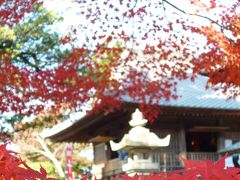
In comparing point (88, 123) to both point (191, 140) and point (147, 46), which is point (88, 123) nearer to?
point (191, 140)

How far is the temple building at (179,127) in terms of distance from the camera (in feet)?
61.4

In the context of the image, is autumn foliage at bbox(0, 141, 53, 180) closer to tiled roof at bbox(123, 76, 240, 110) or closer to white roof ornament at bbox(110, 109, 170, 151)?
white roof ornament at bbox(110, 109, 170, 151)

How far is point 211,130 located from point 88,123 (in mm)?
5500

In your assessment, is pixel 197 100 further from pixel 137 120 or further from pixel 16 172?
pixel 16 172

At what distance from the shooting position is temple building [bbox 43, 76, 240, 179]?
61.4ft

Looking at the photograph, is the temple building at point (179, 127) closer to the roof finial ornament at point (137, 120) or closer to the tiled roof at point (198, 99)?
the tiled roof at point (198, 99)

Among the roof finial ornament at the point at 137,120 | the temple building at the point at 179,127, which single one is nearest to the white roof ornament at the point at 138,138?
the roof finial ornament at the point at 137,120

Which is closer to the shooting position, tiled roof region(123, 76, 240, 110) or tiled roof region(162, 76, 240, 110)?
tiled roof region(123, 76, 240, 110)

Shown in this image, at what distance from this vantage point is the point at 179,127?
771 inches

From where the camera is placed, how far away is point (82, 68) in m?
18.1

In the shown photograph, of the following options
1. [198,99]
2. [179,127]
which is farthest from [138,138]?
[198,99]

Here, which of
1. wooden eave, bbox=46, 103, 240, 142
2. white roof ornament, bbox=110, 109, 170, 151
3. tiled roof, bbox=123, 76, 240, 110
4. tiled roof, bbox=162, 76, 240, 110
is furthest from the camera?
tiled roof, bbox=162, 76, 240, 110

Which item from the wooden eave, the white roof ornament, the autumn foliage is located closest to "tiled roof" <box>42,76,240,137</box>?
the wooden eave

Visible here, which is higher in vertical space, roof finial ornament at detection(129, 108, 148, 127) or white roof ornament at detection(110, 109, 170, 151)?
roof finial ornament at detection(129, 108, 148, 127)
